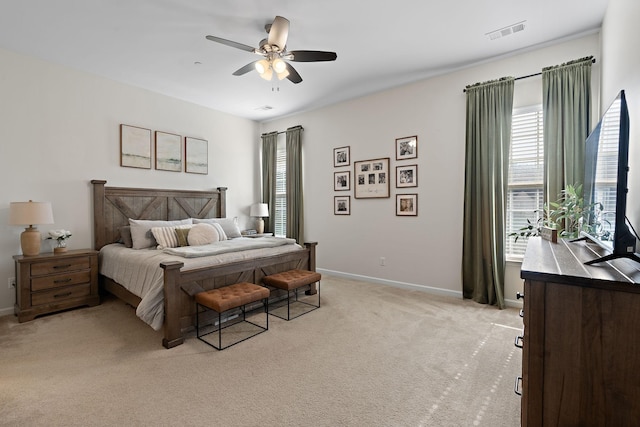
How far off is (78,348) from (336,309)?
250 centimetres

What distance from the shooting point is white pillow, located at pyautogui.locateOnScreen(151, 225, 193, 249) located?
4004mm

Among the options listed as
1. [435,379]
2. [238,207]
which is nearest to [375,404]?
[435,379]

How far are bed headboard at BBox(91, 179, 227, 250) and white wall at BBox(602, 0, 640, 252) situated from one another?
528cm

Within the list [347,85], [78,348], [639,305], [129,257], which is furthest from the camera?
[347,85]

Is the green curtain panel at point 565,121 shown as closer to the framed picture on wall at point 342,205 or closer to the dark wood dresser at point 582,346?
the dark wood dresser at point 582,346

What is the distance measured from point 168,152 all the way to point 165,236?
163 cm

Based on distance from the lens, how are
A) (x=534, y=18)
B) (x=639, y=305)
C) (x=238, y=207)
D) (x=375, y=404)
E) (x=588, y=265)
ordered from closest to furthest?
1. (x=639, y=305)
2. (x=588, y=265)
3. (x=375, y=404)
4. (x=534, y=18)
5. (x=238, y=207)

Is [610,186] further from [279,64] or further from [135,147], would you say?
[135,147]

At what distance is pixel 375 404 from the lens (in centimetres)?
192

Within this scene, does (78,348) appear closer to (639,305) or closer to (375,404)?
(375,404)

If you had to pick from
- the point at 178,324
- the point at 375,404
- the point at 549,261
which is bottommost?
the point at 375,404

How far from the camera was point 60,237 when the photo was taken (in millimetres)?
3684

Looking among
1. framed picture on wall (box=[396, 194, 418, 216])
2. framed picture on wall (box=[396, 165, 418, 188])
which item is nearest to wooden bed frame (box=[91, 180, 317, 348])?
framed picture on wall (box=[396, 194, 418, 216])

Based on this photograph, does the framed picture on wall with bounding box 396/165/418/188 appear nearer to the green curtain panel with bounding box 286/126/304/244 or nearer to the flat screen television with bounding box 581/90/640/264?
the green curtain panel with bounding box 286/126/304/244
